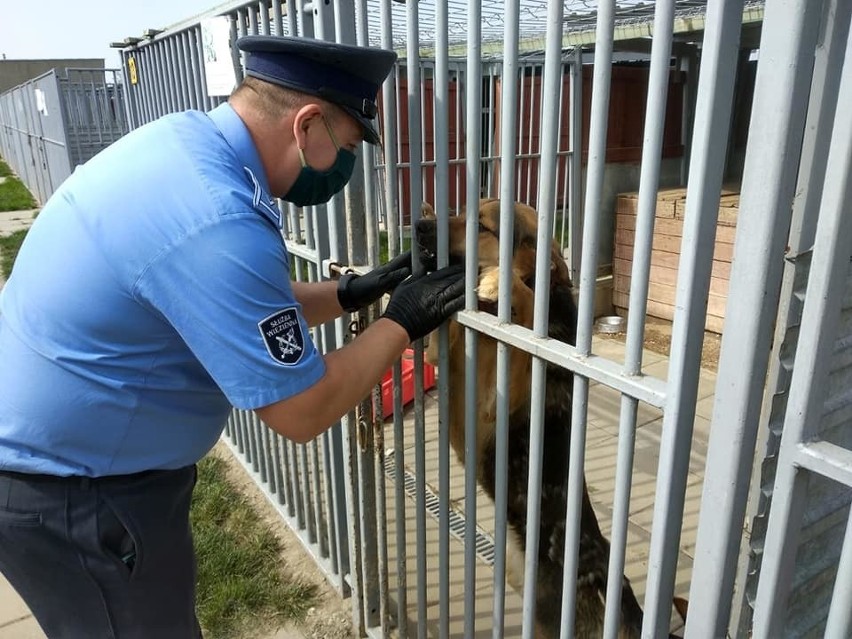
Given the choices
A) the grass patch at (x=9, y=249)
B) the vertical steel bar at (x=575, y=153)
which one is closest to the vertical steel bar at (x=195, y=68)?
the vertical steel bar at (x=575, y=153)

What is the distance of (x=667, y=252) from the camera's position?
6.00m

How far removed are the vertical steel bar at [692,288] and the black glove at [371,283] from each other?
1074mm

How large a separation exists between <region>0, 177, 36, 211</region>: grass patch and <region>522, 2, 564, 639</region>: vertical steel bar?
1702 centimetres

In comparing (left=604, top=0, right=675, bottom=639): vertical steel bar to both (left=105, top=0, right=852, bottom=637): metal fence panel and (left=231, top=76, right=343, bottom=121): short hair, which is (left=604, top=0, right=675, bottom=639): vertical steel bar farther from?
(left=231, top=76, right=343, bottom=121): short hair

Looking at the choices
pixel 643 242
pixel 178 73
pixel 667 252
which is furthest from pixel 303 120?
pixel 667 252

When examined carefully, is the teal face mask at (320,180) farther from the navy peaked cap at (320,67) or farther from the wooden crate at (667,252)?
the wooden crate at (667,252)

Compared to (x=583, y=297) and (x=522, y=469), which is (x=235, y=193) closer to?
(x=583, y=297)

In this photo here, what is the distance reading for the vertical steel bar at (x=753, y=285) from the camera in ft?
3.43

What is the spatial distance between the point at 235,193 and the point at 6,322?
0.78m

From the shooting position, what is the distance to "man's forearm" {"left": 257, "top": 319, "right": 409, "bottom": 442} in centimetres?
154

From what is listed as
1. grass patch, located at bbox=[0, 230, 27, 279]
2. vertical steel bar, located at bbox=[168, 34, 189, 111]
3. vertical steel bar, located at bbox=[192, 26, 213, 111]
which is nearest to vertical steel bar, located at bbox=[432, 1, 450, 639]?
vertical steel bar, located at bbox=[192, 26, 213, 111]

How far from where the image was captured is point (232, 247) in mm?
1418

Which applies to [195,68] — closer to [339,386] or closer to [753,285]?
[339,386]

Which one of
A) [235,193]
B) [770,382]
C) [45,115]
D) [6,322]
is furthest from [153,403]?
[45,115]
